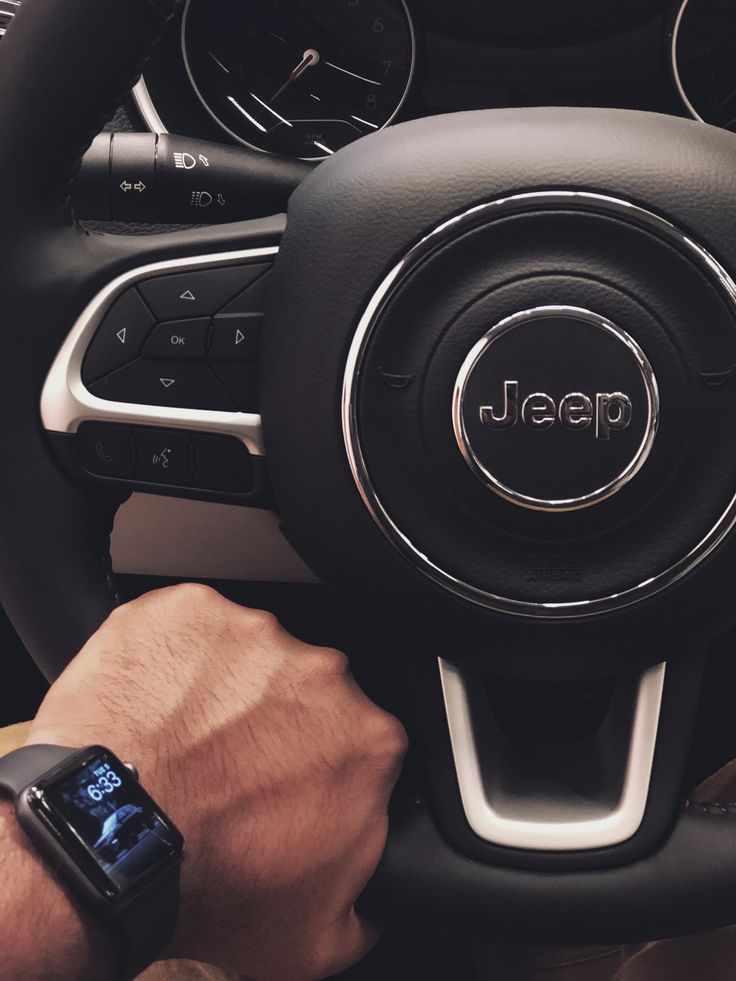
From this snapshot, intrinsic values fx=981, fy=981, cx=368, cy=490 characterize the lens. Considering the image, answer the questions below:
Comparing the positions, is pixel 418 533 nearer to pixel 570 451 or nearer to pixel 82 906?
pixel 570 451

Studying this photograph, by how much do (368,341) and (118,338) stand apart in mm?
170

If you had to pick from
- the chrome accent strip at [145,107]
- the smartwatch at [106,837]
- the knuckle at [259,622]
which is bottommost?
the smartwatch at [106,837]

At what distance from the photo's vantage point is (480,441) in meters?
0.56

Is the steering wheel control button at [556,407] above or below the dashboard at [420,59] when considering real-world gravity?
below

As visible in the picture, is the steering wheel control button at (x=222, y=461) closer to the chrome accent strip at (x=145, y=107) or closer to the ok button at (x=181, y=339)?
the ok button at (x=181, y=339)

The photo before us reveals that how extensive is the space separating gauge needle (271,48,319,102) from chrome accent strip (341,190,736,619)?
0.82m

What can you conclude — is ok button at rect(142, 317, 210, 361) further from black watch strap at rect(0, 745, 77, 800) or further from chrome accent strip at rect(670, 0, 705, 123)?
chrome accent strip at rect(670, 0, 705, 123)

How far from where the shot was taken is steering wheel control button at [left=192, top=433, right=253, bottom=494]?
63 centimetres

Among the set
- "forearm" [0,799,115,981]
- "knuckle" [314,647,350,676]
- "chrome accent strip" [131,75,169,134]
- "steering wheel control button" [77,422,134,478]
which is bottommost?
"forearm" [0,799,115,981]

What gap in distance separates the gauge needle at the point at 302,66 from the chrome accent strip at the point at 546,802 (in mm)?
922

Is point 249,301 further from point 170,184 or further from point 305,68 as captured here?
point 305,68

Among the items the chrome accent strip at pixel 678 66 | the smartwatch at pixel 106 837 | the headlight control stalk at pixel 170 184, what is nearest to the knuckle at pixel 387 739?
the smartwatch at pixel 106 837

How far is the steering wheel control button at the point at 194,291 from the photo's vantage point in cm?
63

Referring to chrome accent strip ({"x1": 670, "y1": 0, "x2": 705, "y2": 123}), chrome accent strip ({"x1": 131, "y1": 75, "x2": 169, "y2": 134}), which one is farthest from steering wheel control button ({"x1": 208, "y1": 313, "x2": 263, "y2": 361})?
chrome accent strip ({"x1": 670, "y1": 0, "x2": 705, "y2": 123})
